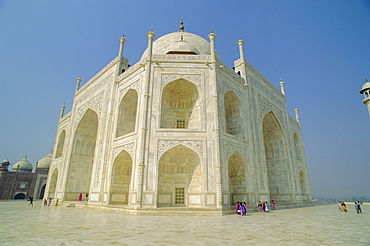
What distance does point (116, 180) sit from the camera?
14273 mm

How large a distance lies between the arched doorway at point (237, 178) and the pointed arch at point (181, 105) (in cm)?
353

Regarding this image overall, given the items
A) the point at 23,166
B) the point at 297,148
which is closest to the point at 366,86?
the point at 297,148

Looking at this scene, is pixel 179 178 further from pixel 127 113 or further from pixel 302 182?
pixel 302 182

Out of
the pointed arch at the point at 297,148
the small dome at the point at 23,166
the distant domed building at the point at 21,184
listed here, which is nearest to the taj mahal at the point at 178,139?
the pointed arch at the point at 297,148

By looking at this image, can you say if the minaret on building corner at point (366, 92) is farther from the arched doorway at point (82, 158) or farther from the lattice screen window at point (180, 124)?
the arched doorway at point (82, 158)

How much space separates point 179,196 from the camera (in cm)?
1279

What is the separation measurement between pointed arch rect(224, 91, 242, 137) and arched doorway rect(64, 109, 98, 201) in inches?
489

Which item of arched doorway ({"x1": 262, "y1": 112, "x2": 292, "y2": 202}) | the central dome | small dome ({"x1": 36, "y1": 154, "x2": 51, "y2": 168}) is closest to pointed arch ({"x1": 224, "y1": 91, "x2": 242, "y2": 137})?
arched doorway ({"x1": 262, "y1": 112, "x2": 292, "y2": 202})

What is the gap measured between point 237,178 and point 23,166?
4244 centimetres

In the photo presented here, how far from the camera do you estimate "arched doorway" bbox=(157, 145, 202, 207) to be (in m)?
12.4

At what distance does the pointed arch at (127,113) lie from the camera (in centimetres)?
1546

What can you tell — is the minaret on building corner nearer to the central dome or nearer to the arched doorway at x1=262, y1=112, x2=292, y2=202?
the arched doorway at x1=262, y1=112, x2=292, y2=202

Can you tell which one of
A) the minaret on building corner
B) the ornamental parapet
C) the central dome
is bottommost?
the ornamental parapet

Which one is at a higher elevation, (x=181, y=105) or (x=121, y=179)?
(x=181, y=105)
